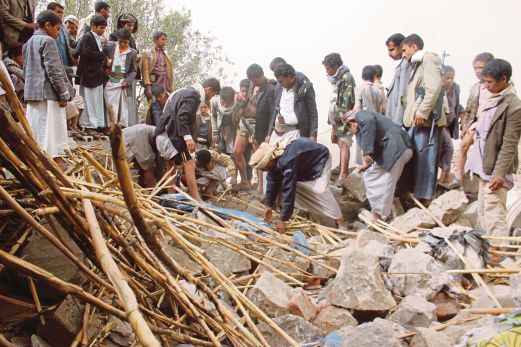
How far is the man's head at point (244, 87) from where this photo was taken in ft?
24.4

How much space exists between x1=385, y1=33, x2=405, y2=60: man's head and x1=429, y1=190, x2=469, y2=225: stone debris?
2054 mm

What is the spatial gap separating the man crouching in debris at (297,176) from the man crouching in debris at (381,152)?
0.49 meters

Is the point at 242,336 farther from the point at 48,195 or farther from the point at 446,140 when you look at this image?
the point at 446,140

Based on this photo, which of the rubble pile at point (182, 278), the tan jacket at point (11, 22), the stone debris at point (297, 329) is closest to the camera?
the rubble pile at point (182, 278)

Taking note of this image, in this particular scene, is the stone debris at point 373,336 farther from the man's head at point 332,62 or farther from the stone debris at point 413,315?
the man's head at point 332,62

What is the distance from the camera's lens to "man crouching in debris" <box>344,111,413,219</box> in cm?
512

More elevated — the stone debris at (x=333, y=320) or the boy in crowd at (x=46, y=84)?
the boy in crowd at (x=46, y=84)

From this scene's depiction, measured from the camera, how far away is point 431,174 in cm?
529

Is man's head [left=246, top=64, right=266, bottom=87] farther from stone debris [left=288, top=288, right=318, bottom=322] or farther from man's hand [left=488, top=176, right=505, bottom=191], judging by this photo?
stone debris [left=288, top=288, right=318, bottom=322]

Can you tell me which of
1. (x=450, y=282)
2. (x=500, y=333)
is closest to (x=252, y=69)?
(x=450, y=282)

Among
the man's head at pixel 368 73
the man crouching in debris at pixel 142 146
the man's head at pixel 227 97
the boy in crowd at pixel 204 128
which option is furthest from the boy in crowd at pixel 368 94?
the man crouching in debris at pixel 142 146

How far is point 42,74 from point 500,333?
4.54 metres

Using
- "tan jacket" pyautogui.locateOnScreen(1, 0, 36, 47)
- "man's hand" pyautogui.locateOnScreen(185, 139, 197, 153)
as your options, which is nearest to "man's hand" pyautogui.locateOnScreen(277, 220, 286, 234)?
"man's hand" pyautogui.locateOnScreen(185, 139, 197, 153)

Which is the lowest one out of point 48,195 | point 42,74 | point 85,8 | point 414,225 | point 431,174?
point 414,225
